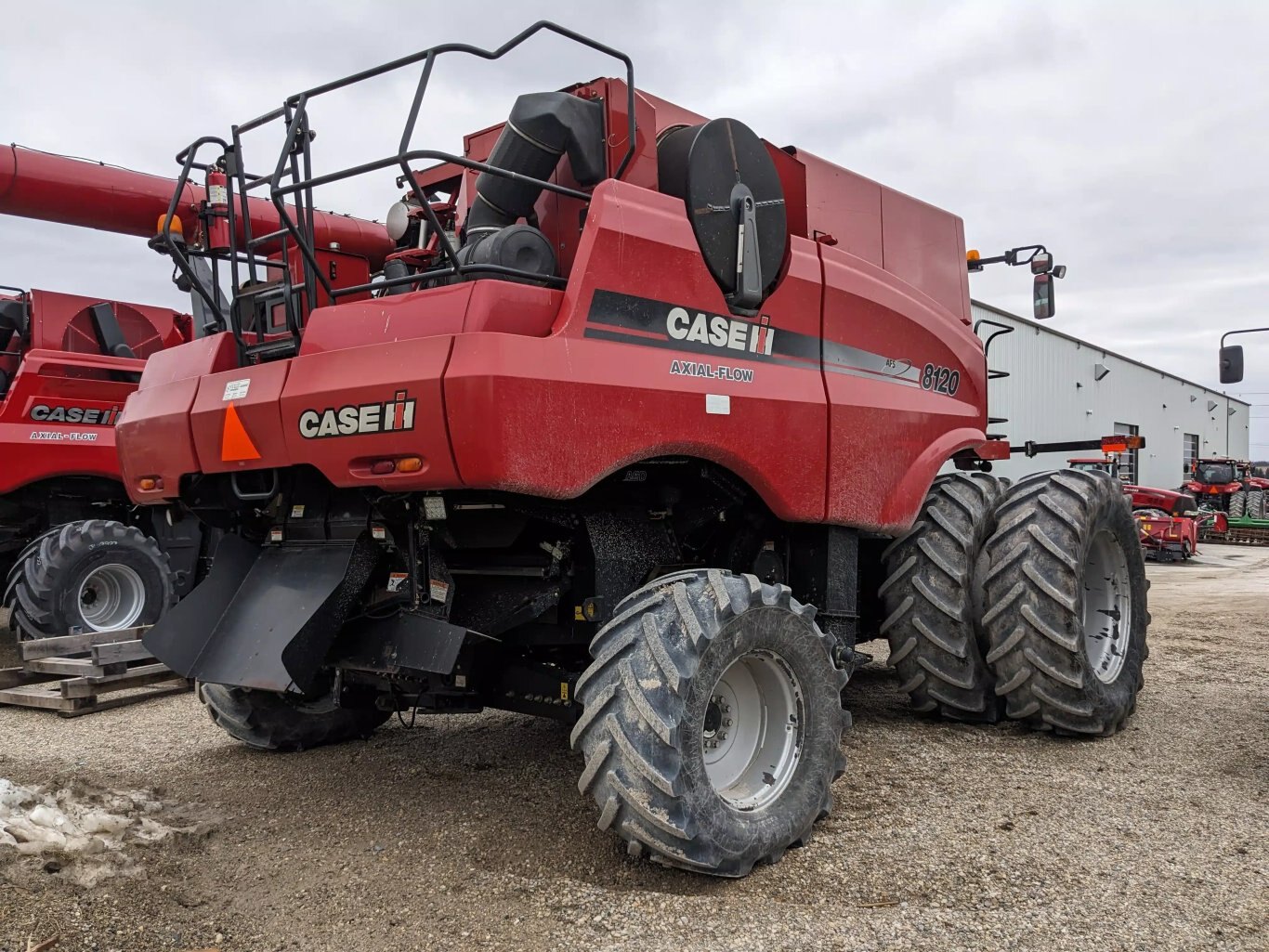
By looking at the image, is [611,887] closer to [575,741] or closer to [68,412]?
[575,741]

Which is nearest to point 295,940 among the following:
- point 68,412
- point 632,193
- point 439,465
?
point 439,465

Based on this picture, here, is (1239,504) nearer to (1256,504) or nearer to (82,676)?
(1256,504)

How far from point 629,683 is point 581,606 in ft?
2.40

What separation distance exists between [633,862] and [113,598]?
248 inches

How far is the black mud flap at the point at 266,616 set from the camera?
3.64 metres

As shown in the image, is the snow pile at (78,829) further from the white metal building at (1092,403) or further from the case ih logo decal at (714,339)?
the white metal building at (1092,403)

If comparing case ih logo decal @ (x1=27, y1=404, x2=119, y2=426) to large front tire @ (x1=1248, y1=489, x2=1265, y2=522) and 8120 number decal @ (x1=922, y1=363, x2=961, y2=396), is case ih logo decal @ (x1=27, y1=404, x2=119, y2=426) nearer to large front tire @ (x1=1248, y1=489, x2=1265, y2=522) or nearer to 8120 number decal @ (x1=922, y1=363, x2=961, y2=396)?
8120 number decal @ (x1=922, y1=363, x2=961, y2=396)

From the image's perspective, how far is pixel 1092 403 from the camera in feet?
89.5

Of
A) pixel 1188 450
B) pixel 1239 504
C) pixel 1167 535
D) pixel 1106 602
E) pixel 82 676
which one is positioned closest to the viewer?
pixel 1106 602

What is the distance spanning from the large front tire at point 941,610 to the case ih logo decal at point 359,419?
271 centimetres

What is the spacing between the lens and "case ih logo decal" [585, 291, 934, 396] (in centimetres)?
351

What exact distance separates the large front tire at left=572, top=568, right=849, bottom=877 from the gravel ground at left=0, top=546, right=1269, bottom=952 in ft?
0.60

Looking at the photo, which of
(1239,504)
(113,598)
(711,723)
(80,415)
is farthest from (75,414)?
(1239,504)

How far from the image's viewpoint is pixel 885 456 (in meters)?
4.72
